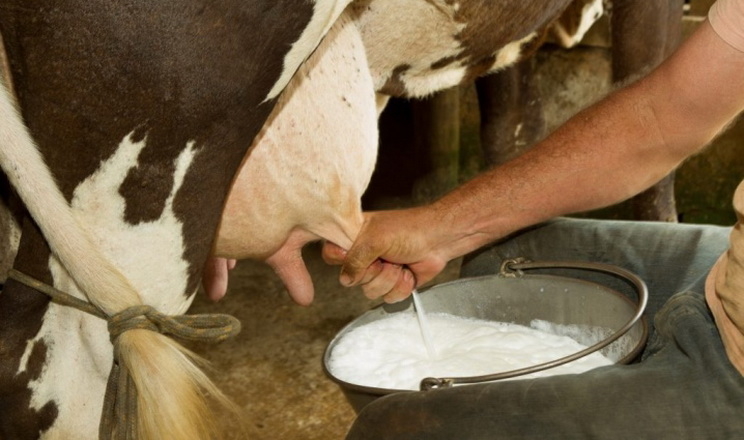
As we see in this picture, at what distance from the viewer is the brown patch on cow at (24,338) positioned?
3.34 ft

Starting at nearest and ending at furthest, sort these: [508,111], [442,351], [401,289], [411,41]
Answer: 1. [442,351]
2. [401,289]
3. [411,41]
4. [508,111]

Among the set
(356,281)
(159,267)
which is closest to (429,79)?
(356,281)

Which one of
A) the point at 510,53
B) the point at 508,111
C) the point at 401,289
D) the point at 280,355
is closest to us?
the point at 401,289

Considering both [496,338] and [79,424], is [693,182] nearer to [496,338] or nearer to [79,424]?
[496,338]

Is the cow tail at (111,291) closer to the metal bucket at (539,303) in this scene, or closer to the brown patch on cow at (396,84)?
the metal bucket at (539,303)

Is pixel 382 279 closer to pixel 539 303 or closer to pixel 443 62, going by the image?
pixel 539 303

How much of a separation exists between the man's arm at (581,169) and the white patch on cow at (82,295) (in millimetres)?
315

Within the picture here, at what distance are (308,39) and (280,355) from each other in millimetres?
1027

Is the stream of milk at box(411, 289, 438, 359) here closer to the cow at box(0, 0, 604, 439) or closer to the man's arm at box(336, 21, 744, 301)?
the man's arm at box(336, 21, 744, 301)

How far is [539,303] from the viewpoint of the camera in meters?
1.22

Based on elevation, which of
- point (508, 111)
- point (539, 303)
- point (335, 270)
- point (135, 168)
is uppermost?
point (135, 168)

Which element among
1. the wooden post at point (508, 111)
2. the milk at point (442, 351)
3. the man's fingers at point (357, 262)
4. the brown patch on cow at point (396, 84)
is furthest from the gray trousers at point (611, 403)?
the wooden post at point (508, 111)

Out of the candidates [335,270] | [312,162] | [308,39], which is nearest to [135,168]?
[308,39]

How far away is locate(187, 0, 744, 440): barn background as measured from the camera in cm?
170
